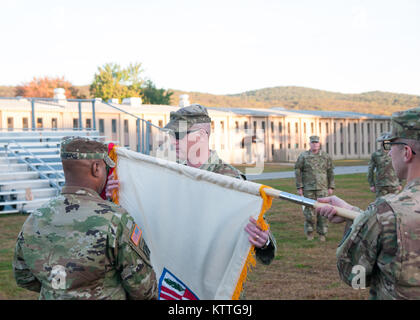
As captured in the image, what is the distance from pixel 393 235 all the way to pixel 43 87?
222 feet

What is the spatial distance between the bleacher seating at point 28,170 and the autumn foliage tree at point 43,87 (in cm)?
4669

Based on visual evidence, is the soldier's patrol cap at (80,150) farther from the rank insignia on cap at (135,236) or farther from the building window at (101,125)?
the building window at (101,125)

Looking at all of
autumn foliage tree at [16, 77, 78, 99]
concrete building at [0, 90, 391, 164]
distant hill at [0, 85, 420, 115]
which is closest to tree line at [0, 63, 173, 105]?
autumn foliage tree at [16, 77, 78, 99]

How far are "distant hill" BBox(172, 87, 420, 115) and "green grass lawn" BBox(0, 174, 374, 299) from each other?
113441 millimetres

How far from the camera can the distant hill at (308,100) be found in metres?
126

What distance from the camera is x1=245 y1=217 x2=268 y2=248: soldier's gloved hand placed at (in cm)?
228

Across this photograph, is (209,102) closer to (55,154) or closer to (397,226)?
(55,154)

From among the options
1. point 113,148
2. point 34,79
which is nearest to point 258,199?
point 113,148

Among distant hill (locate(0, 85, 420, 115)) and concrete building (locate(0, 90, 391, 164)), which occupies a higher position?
distant hill (locate(0, 85, 420, 115))

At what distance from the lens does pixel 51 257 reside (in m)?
2.31


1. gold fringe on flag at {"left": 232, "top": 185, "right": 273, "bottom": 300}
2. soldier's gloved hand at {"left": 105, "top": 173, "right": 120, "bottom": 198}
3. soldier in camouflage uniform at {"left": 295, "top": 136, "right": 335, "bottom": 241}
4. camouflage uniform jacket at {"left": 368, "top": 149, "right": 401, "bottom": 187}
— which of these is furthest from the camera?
camouflage uniform jacket at {"left": 368, "top": 149, "right": 401, "bottom": 187}

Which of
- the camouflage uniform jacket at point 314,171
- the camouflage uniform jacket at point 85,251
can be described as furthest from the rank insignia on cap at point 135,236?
the camouflage uniform jacket at point 314,171

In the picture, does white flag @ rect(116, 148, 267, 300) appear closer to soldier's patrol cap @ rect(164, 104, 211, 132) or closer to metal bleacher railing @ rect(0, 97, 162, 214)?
soldier's patrol cap @ rect(164, 104, 211, 132)

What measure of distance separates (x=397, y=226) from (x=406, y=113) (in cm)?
61
